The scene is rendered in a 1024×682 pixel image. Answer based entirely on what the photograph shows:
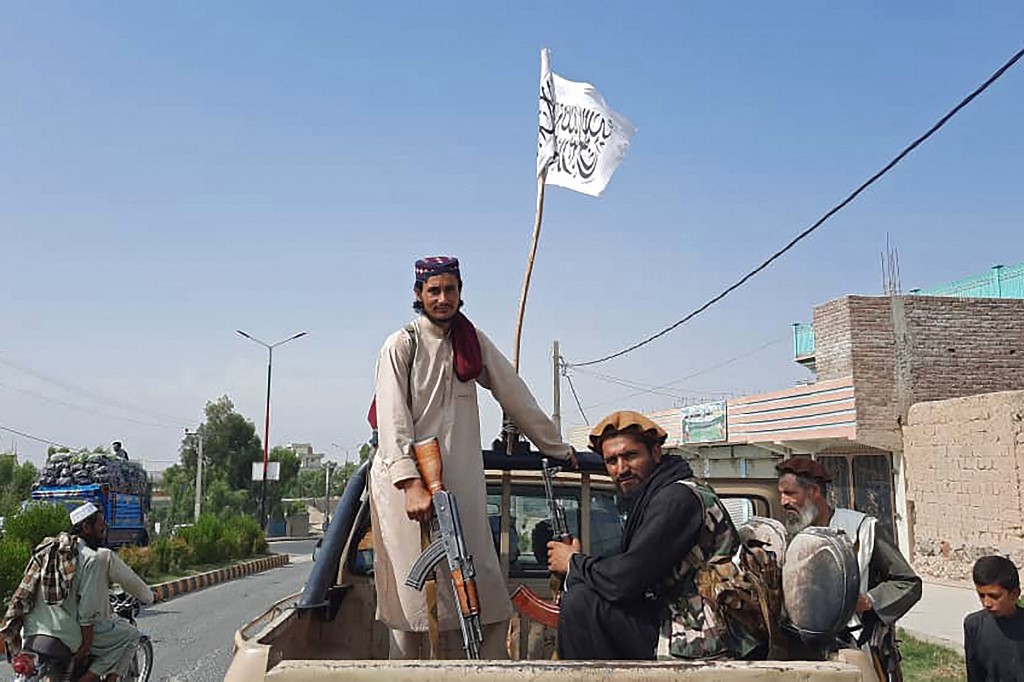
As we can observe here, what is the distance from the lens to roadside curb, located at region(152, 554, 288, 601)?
48.6ft

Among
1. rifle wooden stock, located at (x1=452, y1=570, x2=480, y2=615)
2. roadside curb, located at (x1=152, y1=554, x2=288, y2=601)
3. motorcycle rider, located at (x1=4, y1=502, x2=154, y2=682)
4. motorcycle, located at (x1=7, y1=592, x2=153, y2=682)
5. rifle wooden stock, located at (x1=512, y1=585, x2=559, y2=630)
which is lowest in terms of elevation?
roadside curb, located at (x1=152, y1=554, x2=288, y2=601)

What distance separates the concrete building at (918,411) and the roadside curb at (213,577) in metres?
10.9

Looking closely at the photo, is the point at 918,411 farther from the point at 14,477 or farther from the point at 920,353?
the point at 14,477

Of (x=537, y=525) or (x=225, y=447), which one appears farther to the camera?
(x=225, y=447)

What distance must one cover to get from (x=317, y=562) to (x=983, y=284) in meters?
28.6

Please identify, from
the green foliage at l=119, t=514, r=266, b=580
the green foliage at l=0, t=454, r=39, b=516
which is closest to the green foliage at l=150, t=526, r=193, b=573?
the green foliage at l=119, t=514, r=266, b=580

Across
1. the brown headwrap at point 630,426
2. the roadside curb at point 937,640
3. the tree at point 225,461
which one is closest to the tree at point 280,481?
the tree at point 225,461

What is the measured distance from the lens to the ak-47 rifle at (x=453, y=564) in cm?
274

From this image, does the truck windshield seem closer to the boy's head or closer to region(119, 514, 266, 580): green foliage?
the boy's head

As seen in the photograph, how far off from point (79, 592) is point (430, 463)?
3.39 m

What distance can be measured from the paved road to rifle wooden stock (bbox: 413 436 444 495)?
5.79 metres

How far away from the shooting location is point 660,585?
235 cm

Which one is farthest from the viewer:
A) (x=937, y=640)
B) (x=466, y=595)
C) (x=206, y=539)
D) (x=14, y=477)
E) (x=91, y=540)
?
(x=14, y=477)

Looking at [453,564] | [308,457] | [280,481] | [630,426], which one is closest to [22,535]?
[453,564]
